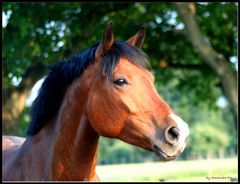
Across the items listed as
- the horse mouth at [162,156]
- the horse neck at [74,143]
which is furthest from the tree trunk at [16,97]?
the horse mouth at [162,156]

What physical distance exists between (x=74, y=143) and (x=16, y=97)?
26.4 feet

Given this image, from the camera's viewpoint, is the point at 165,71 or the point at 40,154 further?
the point at 165,71

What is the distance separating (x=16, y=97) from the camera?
10.8 meters

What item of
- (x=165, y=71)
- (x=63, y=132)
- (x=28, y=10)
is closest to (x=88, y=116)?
(x=63, y=132)

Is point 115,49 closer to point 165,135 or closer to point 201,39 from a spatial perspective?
point 165,135

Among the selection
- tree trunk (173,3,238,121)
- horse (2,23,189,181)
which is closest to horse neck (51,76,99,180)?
horse (2,23,189,181)

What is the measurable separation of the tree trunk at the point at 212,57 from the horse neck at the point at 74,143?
7.43 meters

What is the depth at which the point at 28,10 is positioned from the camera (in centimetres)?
929

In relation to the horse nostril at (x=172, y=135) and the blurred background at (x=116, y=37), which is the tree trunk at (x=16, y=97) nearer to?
the blurred background at (x=116, y=37)

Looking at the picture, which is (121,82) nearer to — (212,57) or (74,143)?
(74,143)

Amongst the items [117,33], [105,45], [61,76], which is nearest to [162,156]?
[105,45]

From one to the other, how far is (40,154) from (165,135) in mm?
1003

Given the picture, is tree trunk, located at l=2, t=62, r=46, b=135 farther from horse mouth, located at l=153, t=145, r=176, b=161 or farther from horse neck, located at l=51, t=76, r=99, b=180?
horse mouth, located at l=153, t=145, r=176, b=161

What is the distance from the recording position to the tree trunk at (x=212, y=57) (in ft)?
33.1
